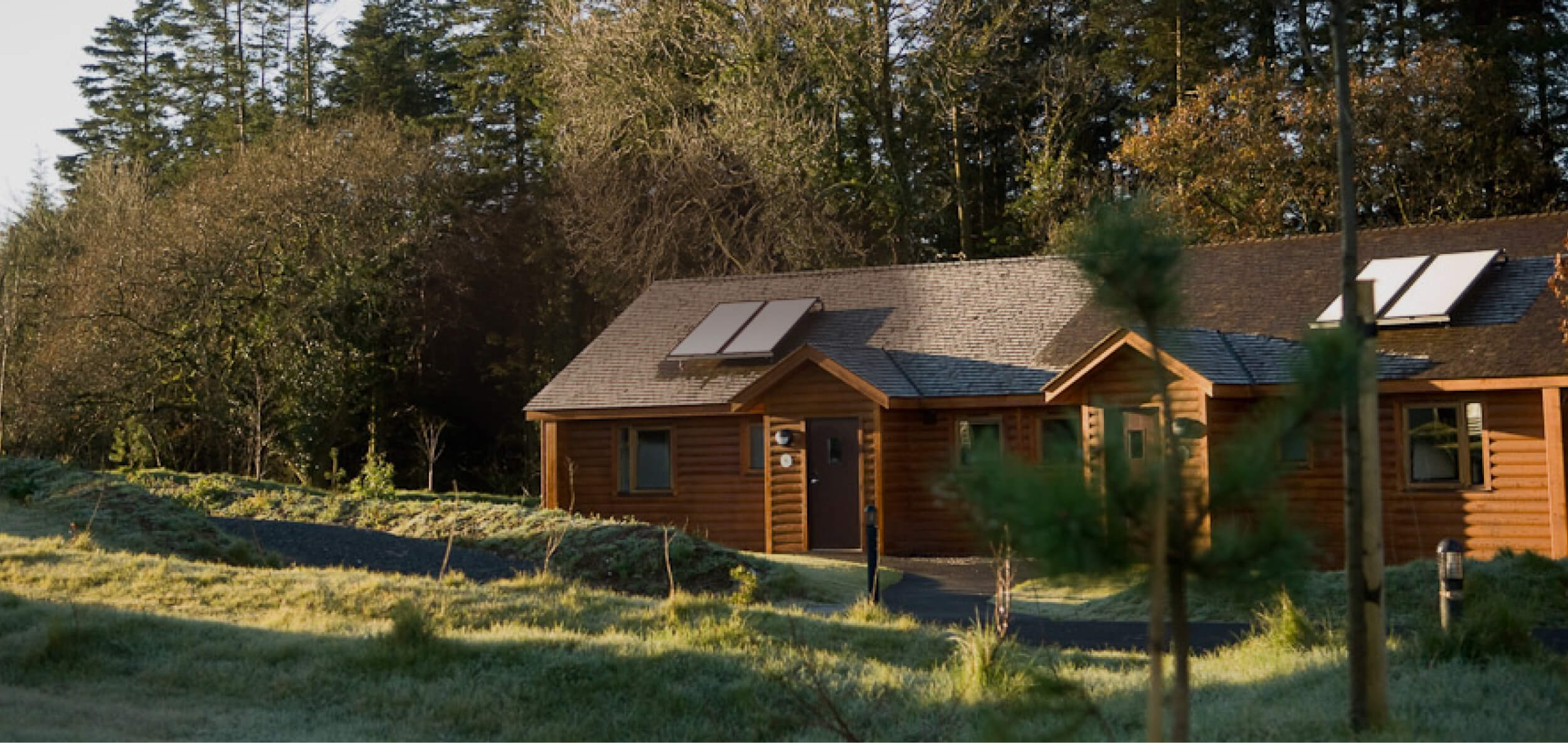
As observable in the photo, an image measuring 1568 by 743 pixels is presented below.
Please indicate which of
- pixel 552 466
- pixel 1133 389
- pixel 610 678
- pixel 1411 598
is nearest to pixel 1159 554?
pixel 610 678

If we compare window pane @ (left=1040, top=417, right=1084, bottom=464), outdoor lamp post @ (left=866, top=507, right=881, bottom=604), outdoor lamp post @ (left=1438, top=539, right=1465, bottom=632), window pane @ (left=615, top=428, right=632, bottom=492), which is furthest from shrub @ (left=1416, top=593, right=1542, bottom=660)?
window pane @ (left=615, top=428, right=632, bottom=492)

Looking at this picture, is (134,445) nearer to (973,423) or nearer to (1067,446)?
(973,423)

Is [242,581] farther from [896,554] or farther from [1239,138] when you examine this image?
[1239,138]

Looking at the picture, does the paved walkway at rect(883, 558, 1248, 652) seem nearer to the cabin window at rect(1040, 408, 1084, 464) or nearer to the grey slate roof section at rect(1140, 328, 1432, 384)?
the grey slate roof section at rect(1140, 328, 1432, 384)

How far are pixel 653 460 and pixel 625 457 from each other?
0.52 meters

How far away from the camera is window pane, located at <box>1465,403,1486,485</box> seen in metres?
19.0

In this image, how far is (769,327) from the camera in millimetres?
24812

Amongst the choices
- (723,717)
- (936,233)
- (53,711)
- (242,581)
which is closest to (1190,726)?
(723,717)

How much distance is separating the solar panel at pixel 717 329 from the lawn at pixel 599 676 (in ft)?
39.7

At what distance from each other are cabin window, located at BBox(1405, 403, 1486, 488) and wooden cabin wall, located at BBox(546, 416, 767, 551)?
9429 millimetres

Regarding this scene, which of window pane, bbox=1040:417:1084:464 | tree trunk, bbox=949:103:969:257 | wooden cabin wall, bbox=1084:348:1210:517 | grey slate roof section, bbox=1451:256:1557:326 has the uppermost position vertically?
tree trunk, bbox=949:103:969:257

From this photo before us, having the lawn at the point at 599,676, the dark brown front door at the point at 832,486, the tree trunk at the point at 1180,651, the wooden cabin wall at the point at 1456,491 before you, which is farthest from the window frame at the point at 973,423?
the tree trunk at the point at 1180,651

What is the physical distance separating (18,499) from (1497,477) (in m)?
18.6

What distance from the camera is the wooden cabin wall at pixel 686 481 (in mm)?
23641
